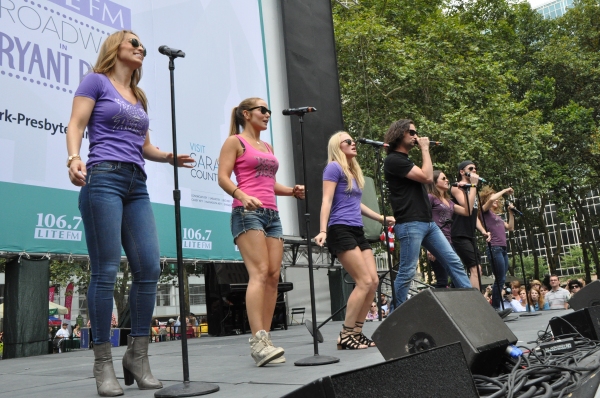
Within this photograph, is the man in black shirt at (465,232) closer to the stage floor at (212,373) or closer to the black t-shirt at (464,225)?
the black t-shirt at (464,225)

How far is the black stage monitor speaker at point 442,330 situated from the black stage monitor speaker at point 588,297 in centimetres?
209

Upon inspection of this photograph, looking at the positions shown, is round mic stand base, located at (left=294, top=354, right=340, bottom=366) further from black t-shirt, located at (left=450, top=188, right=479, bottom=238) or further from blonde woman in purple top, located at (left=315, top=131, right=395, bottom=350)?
black t-shirt, located at (left=450, top=188, right=479, bottom=238)

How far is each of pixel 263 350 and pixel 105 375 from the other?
991 millimetres

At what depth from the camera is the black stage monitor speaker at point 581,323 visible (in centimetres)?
341

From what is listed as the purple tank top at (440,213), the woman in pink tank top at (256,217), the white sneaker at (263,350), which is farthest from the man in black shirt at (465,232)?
the white sneaker at (263,350)

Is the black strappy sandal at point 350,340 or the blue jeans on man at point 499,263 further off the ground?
the blue jeans on man at point 499,263

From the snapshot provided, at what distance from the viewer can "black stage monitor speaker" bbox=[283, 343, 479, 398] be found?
1.16 metres

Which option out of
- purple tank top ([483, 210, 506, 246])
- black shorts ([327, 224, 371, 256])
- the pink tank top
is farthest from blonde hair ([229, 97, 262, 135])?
purple tank top ([483, 210, 506, 246])

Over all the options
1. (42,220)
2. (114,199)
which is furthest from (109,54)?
(42,220)

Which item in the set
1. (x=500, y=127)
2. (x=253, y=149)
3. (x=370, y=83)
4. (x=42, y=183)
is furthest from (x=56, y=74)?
(x=500, y=127)

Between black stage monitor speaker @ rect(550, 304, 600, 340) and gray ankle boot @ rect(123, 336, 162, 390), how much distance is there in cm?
238

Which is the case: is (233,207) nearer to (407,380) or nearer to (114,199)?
(114,199)

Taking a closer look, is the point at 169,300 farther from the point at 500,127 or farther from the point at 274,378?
the point at 274,378

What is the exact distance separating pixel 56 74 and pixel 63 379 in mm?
3573
